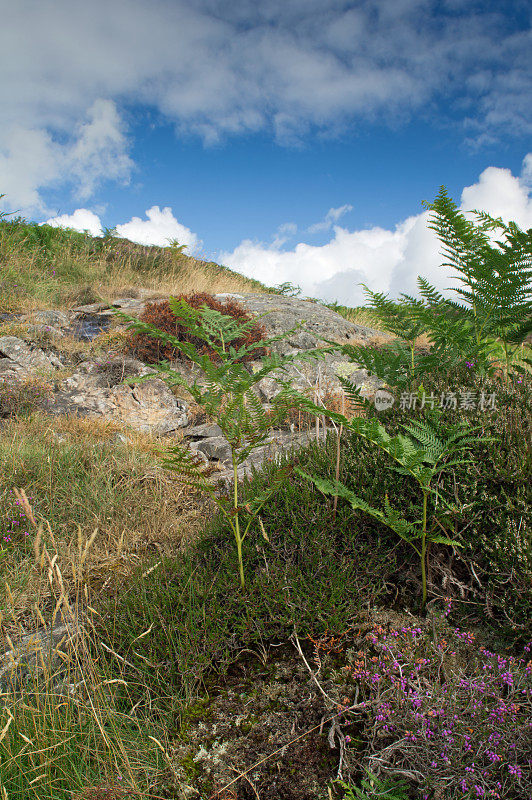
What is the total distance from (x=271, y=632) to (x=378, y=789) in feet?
2.27

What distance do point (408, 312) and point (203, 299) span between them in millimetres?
6057

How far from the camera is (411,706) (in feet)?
5.37

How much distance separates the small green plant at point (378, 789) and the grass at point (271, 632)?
16mm

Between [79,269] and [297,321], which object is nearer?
[297,321]

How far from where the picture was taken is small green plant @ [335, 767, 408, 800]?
139cm

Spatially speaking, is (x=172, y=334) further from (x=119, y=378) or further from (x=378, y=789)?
(x=378, y=789)

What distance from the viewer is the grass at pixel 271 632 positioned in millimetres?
1609

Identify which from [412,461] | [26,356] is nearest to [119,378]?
[26,356]

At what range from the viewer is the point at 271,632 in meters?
2.04

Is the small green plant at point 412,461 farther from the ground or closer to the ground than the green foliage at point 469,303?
closer to the ground

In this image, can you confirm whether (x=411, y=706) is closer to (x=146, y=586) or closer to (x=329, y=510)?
(x=329, y=510)

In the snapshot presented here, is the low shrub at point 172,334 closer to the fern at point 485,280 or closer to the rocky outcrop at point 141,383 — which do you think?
the rocky outcrop at point 141,383

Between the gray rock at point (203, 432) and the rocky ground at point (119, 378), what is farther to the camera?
the gray rock at point (203, 432)
